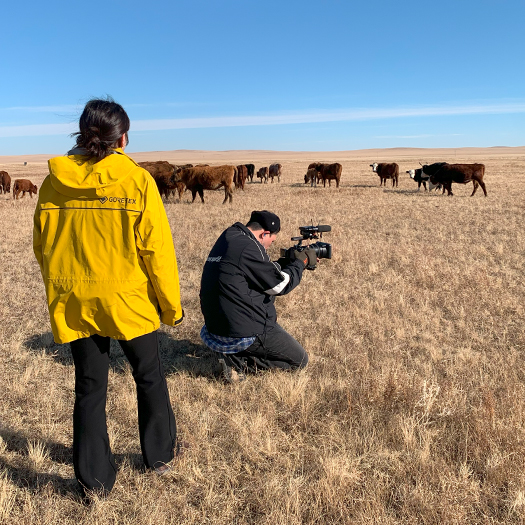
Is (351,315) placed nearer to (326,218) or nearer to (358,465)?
(358,465)

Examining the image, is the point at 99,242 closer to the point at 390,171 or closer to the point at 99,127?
the point at 99,127

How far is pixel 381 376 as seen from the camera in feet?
11.9

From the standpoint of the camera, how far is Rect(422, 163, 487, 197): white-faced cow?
17219 mm

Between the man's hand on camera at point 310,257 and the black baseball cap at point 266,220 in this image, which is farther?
the man's hand on camera at point 310,257

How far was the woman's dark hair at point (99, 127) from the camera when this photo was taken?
2033 mm

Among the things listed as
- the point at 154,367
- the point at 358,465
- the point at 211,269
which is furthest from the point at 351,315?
the point at 154,367

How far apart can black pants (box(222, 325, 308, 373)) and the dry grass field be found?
0.45ft

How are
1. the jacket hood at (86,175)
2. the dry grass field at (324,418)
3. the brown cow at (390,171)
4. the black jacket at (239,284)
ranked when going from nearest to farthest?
the jacket hood at (86,175)
the dry grass field at (324,418)
the black jacket at (239,284)
the brown cow at (390,171)

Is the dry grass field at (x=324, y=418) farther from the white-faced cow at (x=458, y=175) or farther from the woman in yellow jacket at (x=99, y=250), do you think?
the white-faced cow at (x=458, y=175)

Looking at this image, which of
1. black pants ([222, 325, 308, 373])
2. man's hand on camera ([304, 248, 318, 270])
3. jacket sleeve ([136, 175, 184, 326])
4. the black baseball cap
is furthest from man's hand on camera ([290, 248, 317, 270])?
jacket sleeve ([136, 175, 184, 326])

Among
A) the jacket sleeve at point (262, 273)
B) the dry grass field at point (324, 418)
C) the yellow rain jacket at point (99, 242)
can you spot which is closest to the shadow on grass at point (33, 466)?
the dry grass field at point (324, 418)

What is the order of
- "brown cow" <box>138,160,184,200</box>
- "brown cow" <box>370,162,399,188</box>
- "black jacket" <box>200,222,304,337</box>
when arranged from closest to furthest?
"black jacket" <box>200,222,304,337</box> < "brown cow" <box>138,160,184,200</box> < "brown cow" <box>370,162,399,188</box>

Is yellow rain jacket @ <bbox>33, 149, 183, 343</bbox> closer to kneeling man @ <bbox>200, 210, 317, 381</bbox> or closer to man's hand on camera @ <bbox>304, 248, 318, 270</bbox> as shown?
kneeling man @ <bbox>200, 210, 317, 381</bbox>

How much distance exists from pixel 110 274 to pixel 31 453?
1.50 meters
